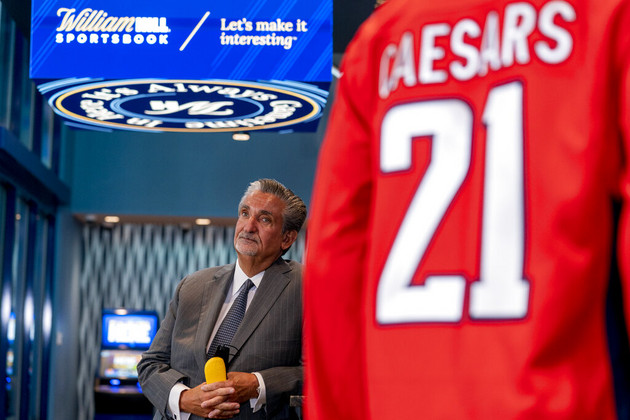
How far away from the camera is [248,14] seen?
15.2 feet

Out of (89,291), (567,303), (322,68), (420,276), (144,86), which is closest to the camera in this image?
(567,303)

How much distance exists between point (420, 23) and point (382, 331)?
0.44 metres

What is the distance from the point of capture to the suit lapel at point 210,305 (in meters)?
2.74

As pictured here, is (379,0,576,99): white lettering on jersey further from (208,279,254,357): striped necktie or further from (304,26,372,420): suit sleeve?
(208,279,254,357): striped necktie

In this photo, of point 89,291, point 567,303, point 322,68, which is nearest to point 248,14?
point 322,68

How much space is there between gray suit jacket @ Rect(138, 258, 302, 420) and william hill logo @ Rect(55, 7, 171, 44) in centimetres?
209

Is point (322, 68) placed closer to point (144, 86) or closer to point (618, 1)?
point (144, 86)

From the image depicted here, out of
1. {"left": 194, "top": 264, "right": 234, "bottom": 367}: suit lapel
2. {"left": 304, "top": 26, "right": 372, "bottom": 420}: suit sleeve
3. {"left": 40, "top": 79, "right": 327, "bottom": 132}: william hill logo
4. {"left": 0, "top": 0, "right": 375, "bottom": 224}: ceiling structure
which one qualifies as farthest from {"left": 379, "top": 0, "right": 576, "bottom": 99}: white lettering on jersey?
{"left": 0, "top": 0, "right": 375, "bottom": 224}: ceiling structure

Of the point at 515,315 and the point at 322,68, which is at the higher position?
the point at 322,68

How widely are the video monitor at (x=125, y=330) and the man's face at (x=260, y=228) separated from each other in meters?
7.00

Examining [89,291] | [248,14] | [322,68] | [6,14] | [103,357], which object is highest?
[6,14]

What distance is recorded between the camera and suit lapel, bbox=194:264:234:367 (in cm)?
274

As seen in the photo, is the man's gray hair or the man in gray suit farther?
the man's gray hair

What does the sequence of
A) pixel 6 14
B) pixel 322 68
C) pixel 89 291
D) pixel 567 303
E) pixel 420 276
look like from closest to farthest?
pixel 567 303
pixel 420 276
pixel 322 68
pixel 6 14
pixel 89 291
